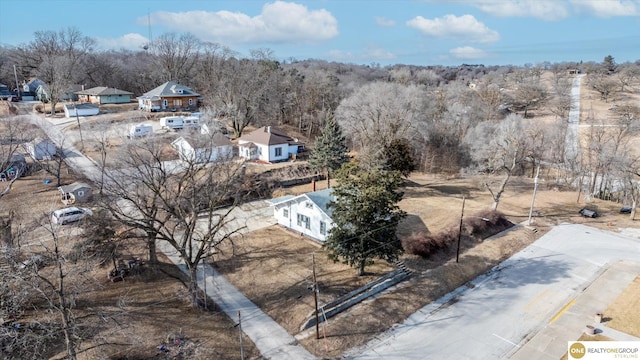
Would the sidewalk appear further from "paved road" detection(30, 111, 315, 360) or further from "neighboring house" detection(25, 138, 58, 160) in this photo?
"neighboring house" detection(25, 138, 58, 160)

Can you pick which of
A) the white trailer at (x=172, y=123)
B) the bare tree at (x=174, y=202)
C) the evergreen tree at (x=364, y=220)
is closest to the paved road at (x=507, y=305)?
the evergreen tree at (x=364, y=220)

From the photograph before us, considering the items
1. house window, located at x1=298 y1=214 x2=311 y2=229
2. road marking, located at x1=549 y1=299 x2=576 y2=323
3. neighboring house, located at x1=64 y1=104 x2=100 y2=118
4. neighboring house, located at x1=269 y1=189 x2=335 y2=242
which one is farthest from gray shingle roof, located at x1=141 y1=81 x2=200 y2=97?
road marking, located at x1=549 y1=299 x2=576 y2=323

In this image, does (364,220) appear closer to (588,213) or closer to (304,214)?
(304,214)

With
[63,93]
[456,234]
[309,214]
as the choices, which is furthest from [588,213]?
[63,93]

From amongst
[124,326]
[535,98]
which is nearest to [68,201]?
[124,326]

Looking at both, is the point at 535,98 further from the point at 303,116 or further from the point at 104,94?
the point at 104,94

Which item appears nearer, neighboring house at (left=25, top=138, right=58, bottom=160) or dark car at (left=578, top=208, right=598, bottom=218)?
dark car at (left=578, top=208, right=598, bottom=218)
